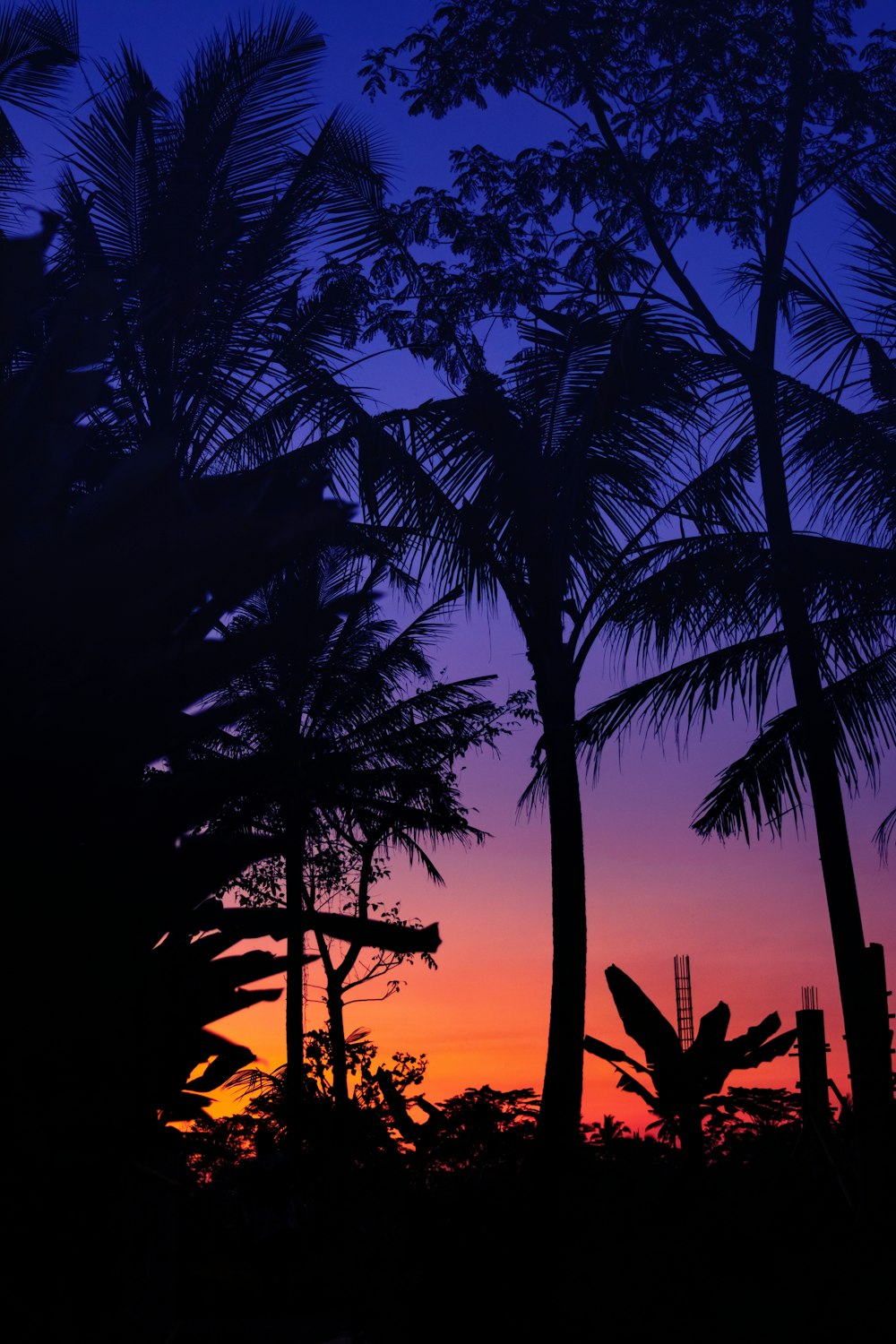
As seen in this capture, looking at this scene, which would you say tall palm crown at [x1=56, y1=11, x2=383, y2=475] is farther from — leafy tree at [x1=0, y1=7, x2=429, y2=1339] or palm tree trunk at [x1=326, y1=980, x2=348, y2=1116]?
palm tree trunk at [x1=326, y1=980, x2=348, y2=1116]

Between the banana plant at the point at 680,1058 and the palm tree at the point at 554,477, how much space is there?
3183mm

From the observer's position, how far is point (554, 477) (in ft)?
44.0

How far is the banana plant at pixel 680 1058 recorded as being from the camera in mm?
14500

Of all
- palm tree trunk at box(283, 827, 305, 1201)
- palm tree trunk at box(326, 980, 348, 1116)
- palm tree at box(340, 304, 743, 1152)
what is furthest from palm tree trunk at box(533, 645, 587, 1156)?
palm tree trunk at box(326, 980, 348, 1116)

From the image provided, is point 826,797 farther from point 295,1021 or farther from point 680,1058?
point 295,1021

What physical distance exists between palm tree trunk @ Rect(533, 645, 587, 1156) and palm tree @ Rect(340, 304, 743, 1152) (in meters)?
0.03

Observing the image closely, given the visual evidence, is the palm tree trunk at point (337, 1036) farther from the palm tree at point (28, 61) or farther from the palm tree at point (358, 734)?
the palm tree at point (28, 61)

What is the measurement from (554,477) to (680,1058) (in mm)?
6935

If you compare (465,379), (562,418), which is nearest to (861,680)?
(562,418)

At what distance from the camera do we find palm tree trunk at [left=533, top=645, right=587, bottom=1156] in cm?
1125

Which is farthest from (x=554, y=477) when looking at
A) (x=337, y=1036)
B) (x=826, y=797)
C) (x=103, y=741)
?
(x=337, y=1036)

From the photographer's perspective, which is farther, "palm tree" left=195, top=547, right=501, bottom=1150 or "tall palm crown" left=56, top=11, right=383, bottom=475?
"palm tree" left=195, top=547, right=501, bottom=1150

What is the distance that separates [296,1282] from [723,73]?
14339 mm

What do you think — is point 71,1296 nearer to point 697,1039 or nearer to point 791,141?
point 697,1039
